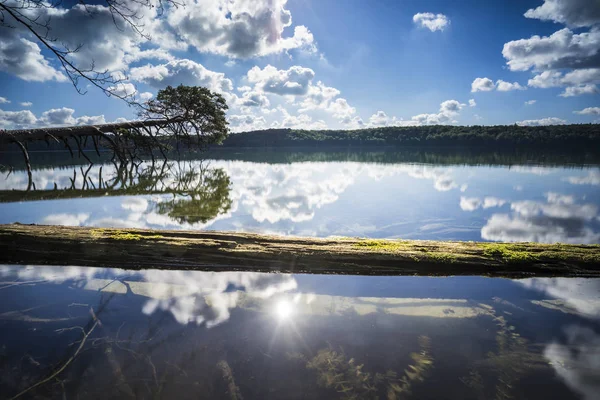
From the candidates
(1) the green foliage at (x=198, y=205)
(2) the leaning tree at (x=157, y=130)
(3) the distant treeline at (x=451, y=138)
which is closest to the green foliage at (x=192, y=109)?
(2) the leaning tree at (x=157, y=130)

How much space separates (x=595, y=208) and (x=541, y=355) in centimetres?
990

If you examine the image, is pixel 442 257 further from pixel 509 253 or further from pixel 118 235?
pixel 118 235

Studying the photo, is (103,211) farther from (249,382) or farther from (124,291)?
(249,382)

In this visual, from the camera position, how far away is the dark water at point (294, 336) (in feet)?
7.29

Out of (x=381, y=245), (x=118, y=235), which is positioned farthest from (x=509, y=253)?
(x=118, y=235)

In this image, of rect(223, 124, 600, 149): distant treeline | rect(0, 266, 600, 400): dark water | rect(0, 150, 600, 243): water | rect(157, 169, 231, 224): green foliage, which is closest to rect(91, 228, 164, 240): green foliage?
rect(0, 266, 600, 400): dark water

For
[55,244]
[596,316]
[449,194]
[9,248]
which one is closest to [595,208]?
[449,194]

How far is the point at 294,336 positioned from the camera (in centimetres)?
287

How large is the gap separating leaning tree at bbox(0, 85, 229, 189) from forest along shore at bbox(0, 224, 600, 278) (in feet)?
41.3

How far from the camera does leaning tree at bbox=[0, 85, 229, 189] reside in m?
15.9

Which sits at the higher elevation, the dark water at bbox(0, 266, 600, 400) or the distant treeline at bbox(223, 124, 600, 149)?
the distant treeline at bbox(223, 124, 600, 149)

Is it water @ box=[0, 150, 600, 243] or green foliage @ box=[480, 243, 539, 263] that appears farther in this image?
water @ box=[0, 150, 600, 243]

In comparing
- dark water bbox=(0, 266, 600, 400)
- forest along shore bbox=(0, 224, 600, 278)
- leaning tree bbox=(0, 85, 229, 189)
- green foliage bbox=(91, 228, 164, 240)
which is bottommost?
dark water bbox=(0, 266, 600, 400)

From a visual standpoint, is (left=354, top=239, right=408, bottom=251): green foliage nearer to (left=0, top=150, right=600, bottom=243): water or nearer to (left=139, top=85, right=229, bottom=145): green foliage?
(left=0, top=150, right=600, bottom=243): water
